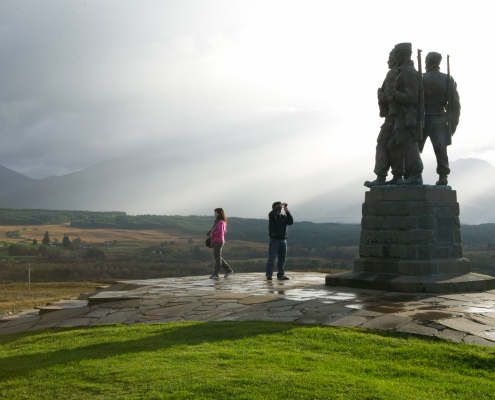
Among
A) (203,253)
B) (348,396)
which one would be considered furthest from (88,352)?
(203,253)

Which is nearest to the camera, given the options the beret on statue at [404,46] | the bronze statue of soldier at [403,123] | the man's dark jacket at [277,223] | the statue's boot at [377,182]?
the bronze statue of soldier at [403,123]

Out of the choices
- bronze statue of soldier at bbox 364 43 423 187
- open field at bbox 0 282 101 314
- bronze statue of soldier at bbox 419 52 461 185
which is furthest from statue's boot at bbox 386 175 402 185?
open field at bbox 0 282 101 314

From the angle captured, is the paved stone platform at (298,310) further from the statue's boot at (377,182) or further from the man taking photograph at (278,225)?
the statue's boot at (377,182)

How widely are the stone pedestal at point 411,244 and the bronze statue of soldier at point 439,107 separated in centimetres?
119

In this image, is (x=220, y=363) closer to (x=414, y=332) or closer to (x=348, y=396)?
(x=348, y=396)

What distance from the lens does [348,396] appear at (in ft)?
11.7

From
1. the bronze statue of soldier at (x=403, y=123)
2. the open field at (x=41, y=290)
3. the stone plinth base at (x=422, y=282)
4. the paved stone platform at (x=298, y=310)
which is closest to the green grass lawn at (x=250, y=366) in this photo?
the paved stone platform at (x=298, y=310)

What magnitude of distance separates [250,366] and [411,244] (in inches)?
241

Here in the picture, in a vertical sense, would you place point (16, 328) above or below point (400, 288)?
below

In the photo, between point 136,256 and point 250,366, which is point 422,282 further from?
point 136,256

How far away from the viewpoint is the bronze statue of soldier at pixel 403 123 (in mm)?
9781

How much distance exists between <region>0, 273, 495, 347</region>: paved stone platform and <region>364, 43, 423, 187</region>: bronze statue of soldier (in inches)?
116

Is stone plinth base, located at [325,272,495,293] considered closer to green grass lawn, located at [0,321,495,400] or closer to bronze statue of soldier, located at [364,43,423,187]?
bronze statue of soldier, located at [364,43,423,187]

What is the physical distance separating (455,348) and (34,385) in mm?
4302
